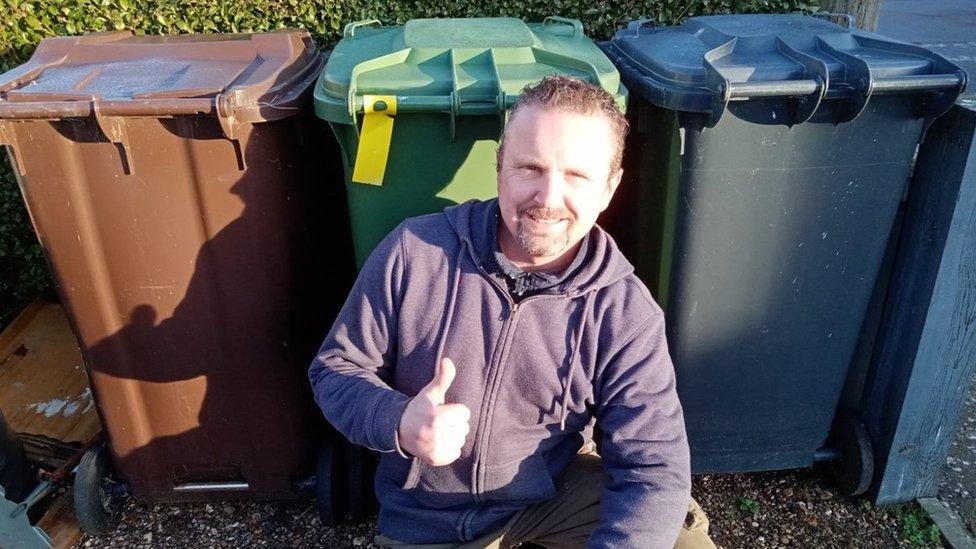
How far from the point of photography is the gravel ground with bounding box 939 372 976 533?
275 centimetres

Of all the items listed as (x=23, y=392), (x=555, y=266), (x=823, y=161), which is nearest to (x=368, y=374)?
(x=555, y=266)

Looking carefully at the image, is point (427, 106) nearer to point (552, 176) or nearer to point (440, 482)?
point (552, 176)

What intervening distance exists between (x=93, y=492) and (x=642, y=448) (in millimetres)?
1970

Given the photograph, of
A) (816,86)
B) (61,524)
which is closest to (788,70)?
(816,86)

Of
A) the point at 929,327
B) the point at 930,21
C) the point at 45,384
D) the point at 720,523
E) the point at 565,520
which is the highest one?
the point at 929,327

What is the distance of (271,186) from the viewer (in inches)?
88.7

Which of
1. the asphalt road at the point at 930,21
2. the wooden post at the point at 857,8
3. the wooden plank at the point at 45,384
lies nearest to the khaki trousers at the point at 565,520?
the wooden plank at the point at 45,384

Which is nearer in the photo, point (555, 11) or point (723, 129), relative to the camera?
point (723, 129)

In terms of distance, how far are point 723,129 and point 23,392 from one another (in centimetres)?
303

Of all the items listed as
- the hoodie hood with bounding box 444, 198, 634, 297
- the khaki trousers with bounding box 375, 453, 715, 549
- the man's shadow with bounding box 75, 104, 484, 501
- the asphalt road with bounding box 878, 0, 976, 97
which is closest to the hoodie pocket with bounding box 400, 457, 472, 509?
the khaki trousers with bounding box 375, 453, 715, 549

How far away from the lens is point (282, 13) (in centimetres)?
312

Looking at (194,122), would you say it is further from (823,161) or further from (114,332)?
(823,161)

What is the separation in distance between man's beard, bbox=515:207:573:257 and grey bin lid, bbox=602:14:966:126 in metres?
0.61

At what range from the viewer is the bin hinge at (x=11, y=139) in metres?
2.10
